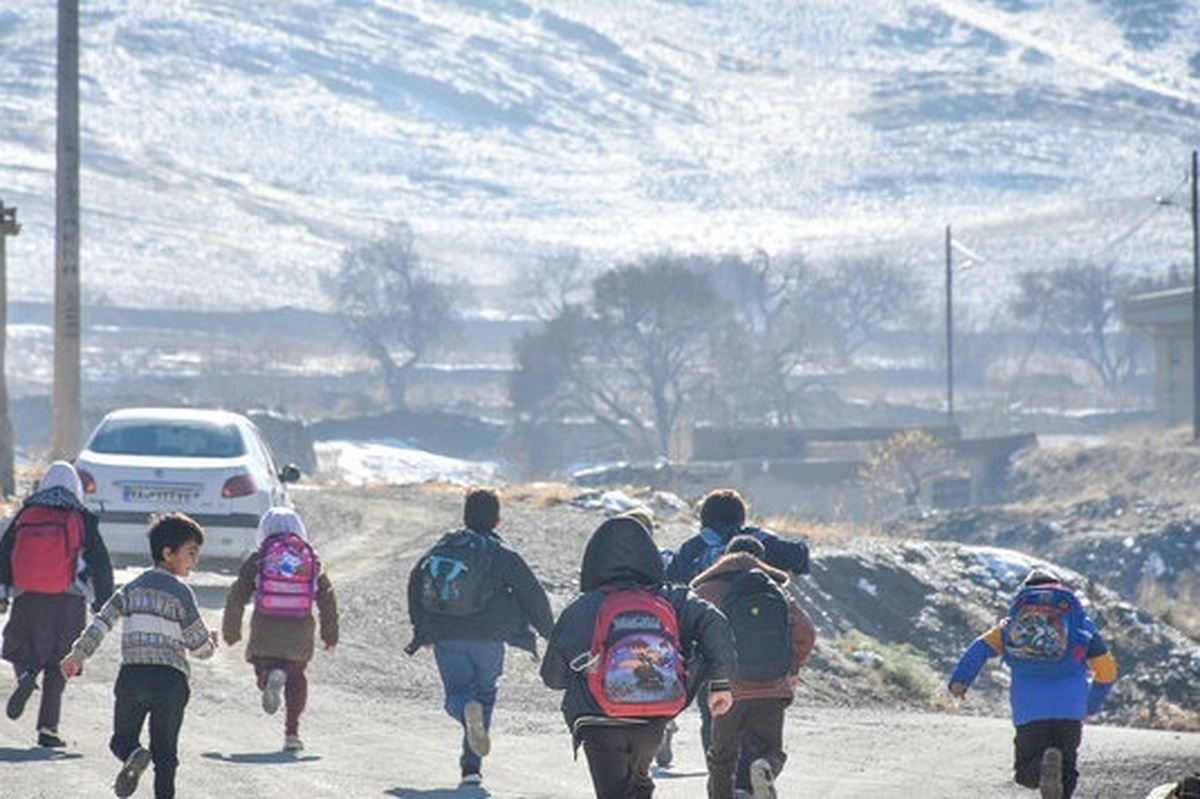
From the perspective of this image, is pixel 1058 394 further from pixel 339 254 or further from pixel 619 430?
pixel 339 254

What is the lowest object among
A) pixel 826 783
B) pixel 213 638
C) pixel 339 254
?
pixel 826 783

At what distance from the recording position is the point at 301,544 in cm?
1616

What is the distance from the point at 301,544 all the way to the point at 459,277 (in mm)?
157449

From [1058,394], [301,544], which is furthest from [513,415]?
[301,544]

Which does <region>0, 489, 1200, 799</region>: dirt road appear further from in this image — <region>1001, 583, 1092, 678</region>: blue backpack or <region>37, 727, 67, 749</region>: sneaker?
<region>1001, 583, 1092, 678</region>: blue backpack

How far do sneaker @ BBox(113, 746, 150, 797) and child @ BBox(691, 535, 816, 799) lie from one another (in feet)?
8.63

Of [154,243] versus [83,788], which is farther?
[154,243]

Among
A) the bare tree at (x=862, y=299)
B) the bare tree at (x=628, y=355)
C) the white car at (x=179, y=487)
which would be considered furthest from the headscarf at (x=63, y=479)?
the bare tree at (x=862, y=299)

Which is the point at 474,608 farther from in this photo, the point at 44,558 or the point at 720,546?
the point at 44,558

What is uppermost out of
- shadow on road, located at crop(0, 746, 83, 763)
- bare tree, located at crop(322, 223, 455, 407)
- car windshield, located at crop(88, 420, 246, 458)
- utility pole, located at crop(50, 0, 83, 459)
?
bare tree, located at crop(322, 223, 455, 407)

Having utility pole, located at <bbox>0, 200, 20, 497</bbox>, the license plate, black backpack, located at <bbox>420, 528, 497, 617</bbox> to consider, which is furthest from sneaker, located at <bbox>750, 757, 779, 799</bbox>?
utility pole, located at <bbox>0, 200, 20, 497</bbox>

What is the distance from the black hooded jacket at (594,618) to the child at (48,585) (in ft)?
14.5

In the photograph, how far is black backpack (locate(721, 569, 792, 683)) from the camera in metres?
13.4

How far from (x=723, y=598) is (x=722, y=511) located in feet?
4.64
